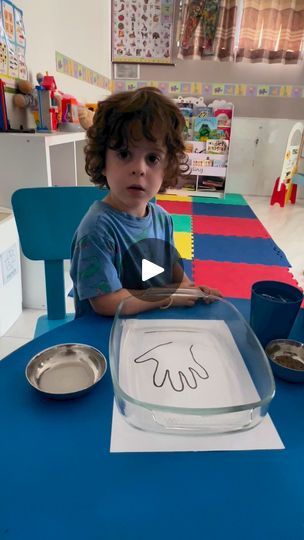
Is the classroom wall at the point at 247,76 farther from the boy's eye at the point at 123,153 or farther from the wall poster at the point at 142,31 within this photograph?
the boy's eye at the point at 123,153

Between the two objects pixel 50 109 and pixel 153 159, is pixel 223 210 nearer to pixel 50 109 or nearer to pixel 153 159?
pixel 50 109

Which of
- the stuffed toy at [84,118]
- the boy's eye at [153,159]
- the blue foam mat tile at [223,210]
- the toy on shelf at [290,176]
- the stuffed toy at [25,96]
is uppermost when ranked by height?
the stuffed toy at [25,96]

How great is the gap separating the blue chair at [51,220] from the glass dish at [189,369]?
14.0 inches

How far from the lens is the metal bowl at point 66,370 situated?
0.40 metres

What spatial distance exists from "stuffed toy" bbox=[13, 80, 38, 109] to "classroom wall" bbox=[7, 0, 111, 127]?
0.03 metres

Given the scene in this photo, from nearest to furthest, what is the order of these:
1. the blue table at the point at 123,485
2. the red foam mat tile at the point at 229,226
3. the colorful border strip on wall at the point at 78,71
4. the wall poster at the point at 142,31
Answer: the blue table at the point at 123,485 < the colorful border strip on wall at the point at 78,71 < the red foam mat tile at the point at 229,226 < the wall poster at the point at 142,31

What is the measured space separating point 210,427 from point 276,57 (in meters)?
4.03

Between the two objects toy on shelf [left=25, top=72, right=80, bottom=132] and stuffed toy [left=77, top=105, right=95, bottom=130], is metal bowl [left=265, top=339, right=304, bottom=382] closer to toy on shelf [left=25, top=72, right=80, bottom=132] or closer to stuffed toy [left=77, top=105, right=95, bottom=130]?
toy on shelf [left=25, top=72, right=80, bottom=132]

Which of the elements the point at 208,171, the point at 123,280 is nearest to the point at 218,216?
the point at 208,171

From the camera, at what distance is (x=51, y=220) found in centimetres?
82

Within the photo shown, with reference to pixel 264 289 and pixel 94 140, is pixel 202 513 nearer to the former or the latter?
pixel 264 289

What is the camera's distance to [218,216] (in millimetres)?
2988

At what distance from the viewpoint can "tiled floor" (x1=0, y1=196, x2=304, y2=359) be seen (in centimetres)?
136

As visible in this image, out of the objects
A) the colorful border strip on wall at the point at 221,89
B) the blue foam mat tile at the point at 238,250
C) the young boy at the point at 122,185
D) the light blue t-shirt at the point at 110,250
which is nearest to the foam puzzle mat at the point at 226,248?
the blue foam mat tile at the point at 238,250
